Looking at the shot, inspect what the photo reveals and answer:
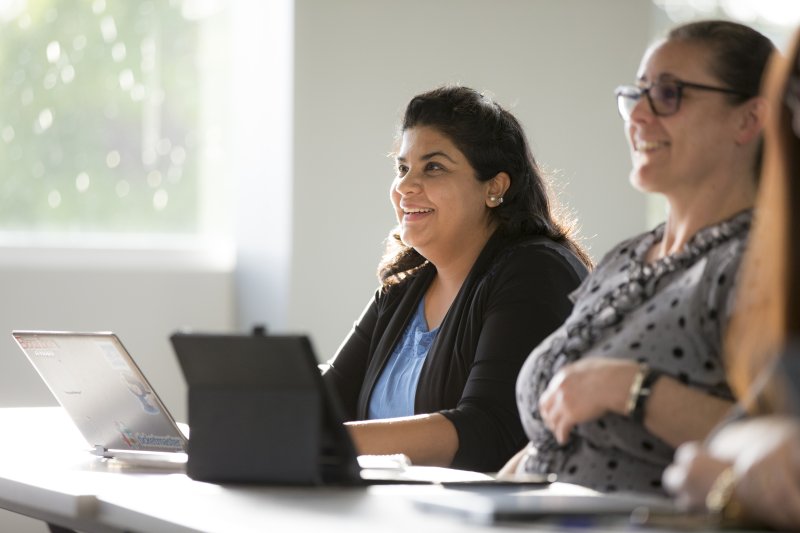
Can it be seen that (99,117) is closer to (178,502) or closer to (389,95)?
(389,95)

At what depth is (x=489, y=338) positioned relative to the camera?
2.79 meters

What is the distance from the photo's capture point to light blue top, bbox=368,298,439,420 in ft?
9.80

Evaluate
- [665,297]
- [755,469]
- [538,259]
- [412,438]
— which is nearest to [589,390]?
[665,297]

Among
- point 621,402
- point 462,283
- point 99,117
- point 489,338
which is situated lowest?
point 621,402

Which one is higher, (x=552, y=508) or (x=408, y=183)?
(x=408, y=183)

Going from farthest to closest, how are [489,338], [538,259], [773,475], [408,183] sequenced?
[408,183]
[538,259]
[489,338]
[773,475]

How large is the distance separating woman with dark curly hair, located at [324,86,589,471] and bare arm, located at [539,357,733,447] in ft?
2.35

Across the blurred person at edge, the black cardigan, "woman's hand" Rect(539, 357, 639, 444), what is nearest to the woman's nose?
the black cardigan

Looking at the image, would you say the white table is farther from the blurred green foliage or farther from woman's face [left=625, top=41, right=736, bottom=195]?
the blurred green foliage

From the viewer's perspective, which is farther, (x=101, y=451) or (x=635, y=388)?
(x=101, y=451)

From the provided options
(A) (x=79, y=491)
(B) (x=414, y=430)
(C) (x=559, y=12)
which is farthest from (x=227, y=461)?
(C) (x=559, y=12)

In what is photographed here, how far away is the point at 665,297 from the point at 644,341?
9 centimetres

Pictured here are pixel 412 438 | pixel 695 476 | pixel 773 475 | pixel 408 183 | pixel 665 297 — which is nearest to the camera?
pixel 773 475

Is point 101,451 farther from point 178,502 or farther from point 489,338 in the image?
point 489,338
